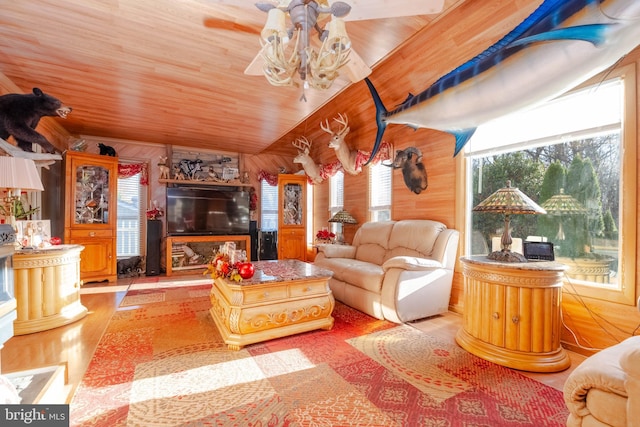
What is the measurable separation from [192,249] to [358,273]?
12.9 ft

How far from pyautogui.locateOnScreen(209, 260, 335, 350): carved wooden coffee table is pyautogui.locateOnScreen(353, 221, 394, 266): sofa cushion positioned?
117cm

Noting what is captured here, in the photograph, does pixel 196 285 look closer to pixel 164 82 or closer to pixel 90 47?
pixel 164 82

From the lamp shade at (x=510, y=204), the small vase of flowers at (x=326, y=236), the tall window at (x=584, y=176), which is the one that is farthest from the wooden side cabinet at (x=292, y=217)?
the lamp shade at (x=510, y=204)

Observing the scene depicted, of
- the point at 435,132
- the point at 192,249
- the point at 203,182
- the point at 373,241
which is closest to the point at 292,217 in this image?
the point at 203,182

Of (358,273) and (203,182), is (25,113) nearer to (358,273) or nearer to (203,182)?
(203,182)

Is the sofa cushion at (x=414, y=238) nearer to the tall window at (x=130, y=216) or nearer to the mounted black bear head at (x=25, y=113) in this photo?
the mounted black bear head at (x=25, y=113)

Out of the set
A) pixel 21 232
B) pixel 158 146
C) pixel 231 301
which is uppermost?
pixel 158 146

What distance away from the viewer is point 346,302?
3396 mm

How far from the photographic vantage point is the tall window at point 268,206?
657 cm

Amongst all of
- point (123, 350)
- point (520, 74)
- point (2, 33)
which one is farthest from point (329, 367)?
point (2, 33)

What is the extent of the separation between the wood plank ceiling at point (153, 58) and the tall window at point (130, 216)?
1.37 meters

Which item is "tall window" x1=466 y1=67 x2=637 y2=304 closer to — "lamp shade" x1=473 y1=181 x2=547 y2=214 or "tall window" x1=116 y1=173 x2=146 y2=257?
"lamp shade" x1=473 y1=181 x2=547 y2=214

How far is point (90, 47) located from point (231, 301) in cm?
244

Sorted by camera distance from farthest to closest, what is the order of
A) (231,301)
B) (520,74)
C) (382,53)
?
1. (382,53)
2. (231,301)
3. (520,74)
